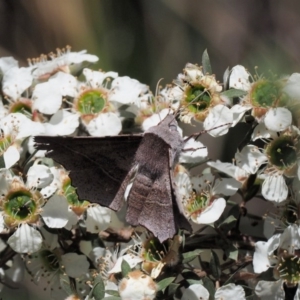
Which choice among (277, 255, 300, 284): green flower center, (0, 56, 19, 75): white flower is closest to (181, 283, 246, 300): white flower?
(277, 255, 300, 284): green flower center

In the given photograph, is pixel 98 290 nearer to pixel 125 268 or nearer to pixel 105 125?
pixel 125 268

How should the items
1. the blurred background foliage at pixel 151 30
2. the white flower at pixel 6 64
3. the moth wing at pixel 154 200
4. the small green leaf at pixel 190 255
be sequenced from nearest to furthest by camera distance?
the moth wing at pixel 154 200 < the small green leaf at pixel 190 255 < the white flower at pixel 6 64 < the blurred background foliage at pixel 151 30

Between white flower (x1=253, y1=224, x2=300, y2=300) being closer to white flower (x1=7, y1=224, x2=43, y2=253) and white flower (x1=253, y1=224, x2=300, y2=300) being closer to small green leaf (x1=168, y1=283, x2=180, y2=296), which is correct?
small green leaf (x1=168, y1=283, x2=180, y2=296)

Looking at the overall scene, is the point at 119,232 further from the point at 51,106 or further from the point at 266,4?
the point at 266,4

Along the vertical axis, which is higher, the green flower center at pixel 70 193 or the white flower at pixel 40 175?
the white flower at pixel 40 175

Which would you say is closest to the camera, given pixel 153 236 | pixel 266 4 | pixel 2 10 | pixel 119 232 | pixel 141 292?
pixel 141 292

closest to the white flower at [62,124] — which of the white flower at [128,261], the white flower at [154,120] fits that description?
the white flower at [154,120]

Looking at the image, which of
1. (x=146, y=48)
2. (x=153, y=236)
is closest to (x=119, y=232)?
(x=153, y=236)

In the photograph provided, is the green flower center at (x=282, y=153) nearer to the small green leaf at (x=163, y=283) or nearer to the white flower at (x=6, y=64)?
the small green leaf at (x=163, y=283)
